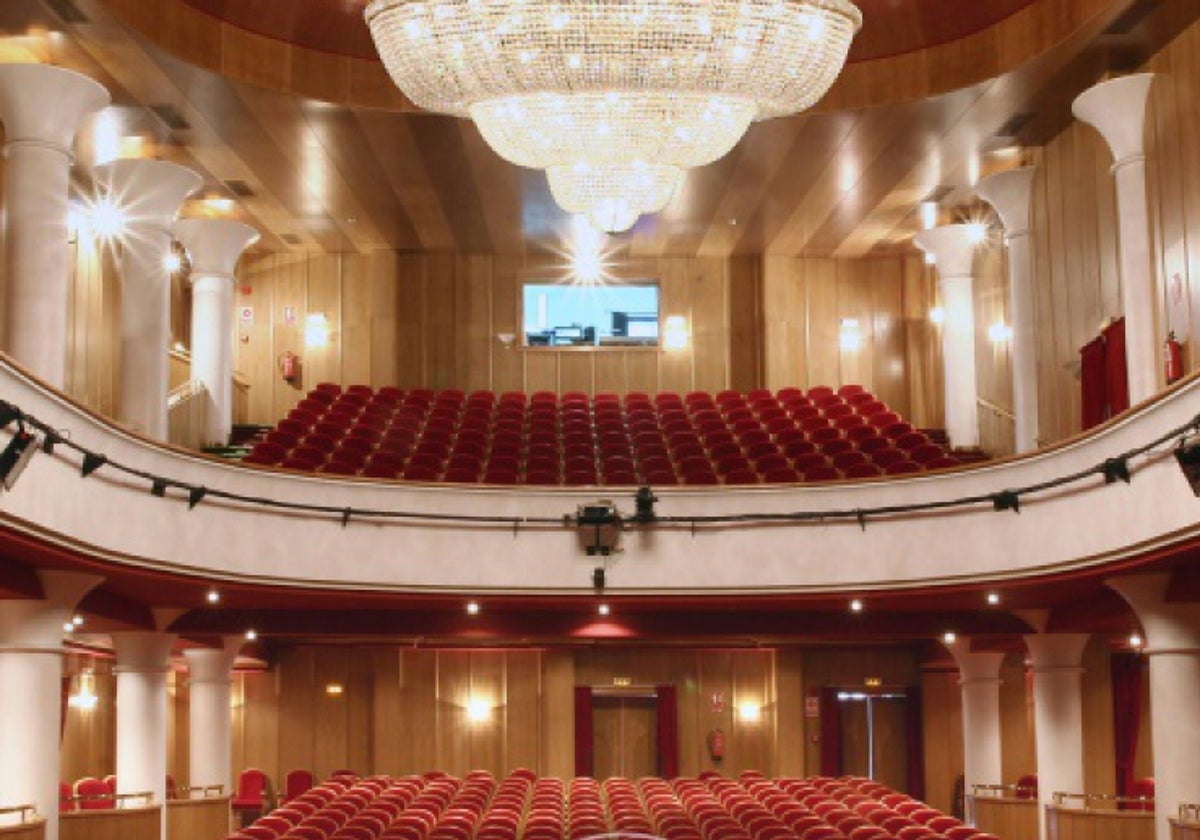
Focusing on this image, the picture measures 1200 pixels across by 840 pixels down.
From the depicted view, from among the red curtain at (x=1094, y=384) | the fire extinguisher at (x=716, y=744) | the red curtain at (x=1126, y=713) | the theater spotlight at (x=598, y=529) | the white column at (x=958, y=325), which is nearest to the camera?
the theater spotlight at (x=598, y=529)

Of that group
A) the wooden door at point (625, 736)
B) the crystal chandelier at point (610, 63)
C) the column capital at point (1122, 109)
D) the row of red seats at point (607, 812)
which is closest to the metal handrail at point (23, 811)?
the row of red seats at point (607, 812)

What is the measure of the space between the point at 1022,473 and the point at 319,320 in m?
11.9

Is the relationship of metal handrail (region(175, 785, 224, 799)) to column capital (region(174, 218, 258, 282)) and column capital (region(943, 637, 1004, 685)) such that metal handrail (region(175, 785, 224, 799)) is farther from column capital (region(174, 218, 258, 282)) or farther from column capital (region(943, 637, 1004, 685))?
column capital (region(943, 637, 1004, 685))

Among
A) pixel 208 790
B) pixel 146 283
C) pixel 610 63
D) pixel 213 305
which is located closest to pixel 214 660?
pixel 208 790

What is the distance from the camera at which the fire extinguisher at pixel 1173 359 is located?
14.1 meters

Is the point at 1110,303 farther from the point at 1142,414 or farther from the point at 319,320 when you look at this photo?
the point at 319,320

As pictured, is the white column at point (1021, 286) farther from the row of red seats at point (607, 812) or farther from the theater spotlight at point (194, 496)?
the theater spotlight at point (194, 496)

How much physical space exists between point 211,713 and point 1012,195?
9949 millimetres

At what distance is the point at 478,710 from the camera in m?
22.2

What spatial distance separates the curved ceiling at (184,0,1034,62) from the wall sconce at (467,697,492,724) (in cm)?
902

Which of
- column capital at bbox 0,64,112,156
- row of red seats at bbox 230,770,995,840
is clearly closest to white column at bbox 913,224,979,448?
row of red seats at bbox 230,770,995,840

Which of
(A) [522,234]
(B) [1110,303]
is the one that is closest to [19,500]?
(B) [1110,303]

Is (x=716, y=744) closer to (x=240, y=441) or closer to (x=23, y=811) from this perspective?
(x=240, y=441)

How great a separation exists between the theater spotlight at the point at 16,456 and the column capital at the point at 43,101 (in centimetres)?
507
